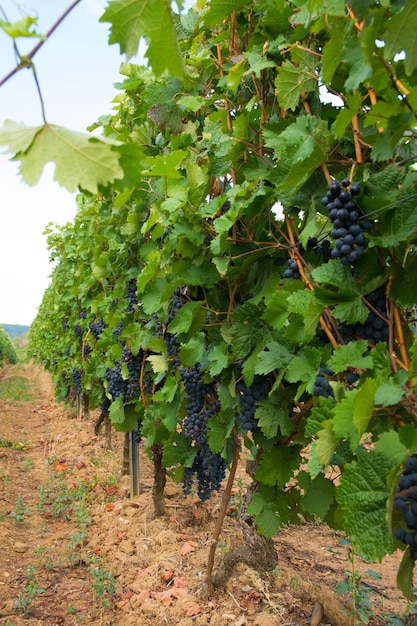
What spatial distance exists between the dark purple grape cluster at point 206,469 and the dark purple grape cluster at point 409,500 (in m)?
1.99

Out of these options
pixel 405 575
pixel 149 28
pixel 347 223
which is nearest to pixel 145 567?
pixel 405 575

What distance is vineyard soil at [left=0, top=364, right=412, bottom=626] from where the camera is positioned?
3.11m

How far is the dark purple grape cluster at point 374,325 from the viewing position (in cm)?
156

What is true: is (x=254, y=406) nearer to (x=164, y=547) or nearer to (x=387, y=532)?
(x=387, y=532)

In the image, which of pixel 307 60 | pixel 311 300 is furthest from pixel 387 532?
pixel 307 60

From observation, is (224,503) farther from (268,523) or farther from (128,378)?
(128,378)

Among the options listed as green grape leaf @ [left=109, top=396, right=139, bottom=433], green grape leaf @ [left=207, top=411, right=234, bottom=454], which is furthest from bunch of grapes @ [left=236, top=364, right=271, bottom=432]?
green grape leaf @ [left=109, top=396, right=139, bottom=433]

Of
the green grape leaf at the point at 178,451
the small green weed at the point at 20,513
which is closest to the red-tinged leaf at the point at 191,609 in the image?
the green grape leaf at the point at 178,451

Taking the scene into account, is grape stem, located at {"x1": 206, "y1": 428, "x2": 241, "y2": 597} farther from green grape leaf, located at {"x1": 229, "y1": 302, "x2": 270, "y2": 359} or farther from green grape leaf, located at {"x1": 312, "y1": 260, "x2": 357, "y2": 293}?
green grape leaf, located at {"x1": 312, "y1": 260, "x2": 357, "y2": 293}

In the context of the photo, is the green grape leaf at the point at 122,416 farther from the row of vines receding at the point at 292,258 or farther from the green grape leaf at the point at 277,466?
the green grape leaf at the point at 277,466

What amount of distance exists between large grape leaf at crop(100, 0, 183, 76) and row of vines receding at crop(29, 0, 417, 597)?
0.16 metres

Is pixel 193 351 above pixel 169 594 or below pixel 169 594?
above

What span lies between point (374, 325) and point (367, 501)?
0.58 m

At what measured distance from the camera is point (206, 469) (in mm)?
3322
